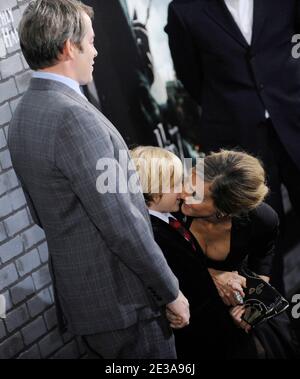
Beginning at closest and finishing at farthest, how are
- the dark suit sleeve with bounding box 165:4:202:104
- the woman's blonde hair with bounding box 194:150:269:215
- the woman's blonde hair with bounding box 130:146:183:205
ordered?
1. the woman's blonde hair with bounding box 130:146:183:205
2. the woman's blonde hair with bounding box 194:150:269:215
3. the dark suit sleeve with bounding box 165:4:202:104

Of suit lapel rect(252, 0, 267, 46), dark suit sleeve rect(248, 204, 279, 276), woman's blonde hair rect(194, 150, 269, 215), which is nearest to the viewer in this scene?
woman's blonde hair rect(194, 150, 269, 215)

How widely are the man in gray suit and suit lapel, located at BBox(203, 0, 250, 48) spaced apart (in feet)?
3.21

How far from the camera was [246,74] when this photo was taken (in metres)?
3.00

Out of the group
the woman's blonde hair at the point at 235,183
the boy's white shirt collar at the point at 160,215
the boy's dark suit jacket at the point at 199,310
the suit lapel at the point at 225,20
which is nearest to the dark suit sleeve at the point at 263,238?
the woman's blonde hair at the point at 235,183

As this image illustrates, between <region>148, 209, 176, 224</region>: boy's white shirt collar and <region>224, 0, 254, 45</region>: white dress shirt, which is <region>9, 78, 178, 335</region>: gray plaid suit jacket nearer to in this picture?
<region>148, 209, 176, 224</region>: boy's white shirt collar

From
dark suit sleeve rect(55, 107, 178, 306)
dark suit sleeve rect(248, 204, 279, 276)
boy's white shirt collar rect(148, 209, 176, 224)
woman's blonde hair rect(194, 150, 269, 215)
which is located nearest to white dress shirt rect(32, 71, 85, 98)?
dark suit sleeve rect(55, 107, 178, 306)

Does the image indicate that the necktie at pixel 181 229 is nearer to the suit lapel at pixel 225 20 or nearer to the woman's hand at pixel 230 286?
the woman's hand at pixel 230 286

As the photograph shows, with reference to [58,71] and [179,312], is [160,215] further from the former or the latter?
[58,71]

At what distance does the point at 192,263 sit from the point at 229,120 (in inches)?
37.6

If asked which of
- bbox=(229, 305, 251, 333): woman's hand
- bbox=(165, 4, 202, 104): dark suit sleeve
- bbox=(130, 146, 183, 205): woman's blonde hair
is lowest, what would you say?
bbox=(229, 305, 251, 333): woman's hand

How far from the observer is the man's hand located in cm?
218

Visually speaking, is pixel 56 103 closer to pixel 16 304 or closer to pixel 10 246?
pixel 10 246

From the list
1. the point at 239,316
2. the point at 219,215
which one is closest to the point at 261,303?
the point at 239,316

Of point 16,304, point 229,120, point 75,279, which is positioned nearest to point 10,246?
point 16,304
